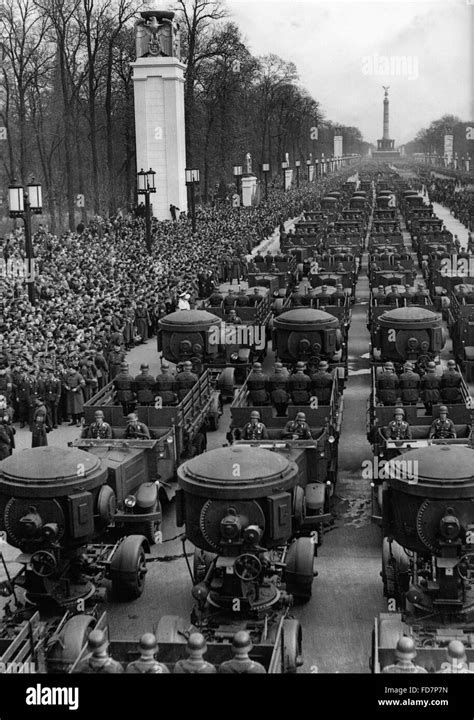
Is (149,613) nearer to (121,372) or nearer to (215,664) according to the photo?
(215,664)

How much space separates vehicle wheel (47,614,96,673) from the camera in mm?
11000

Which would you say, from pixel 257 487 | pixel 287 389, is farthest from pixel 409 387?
pixel 257 487

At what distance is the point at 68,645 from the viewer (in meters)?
11.2

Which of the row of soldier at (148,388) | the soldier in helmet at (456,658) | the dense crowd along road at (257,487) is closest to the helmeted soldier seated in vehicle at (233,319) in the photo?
the dense crowd along road at (257,487)

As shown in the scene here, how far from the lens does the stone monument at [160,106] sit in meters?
59.7

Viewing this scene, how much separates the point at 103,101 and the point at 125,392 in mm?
55552

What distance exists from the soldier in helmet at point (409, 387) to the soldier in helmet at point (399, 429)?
3050 millimetres

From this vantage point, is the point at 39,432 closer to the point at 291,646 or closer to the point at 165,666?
the point at 291,646

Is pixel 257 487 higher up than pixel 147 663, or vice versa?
pixel 257 487

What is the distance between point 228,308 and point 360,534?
1375 cm

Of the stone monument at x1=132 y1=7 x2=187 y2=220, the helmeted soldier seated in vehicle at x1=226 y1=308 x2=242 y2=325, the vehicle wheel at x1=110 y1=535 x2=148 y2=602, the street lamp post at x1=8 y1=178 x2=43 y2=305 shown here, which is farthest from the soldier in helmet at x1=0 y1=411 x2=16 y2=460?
the stone monument at x1=132 y1=7 x2=187 y2=220

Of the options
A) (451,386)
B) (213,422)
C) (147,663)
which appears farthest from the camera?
(213,422)

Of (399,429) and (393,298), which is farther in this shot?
(393,298)
